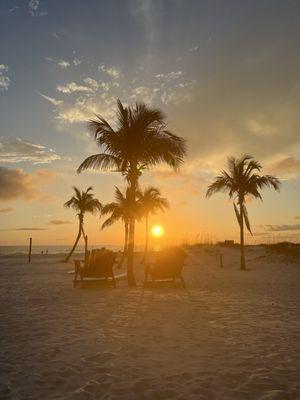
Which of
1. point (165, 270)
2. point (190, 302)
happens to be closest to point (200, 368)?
point (190, 302)

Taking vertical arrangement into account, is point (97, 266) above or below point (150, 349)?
above

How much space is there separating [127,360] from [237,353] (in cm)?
146

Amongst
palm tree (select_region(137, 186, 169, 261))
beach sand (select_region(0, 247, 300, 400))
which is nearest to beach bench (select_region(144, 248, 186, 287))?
beach sand (select_region(0, 247, 300, 400))

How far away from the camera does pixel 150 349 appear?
5371mm

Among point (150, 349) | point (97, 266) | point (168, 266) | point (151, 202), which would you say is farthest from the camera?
point (151, 202)

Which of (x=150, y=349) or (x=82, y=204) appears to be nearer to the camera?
(x=150, y=349)

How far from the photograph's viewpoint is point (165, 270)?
1341cm

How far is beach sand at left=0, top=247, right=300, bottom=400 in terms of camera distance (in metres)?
3.89

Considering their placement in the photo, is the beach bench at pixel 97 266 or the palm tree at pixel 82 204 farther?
the palm tree at pixel 82 204

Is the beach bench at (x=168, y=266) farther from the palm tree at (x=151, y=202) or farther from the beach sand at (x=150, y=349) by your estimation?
the palm tree at (x=151, y=202)

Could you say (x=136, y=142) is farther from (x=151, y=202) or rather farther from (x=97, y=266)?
(x=151, y=202)

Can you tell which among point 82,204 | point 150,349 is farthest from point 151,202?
point 150,349

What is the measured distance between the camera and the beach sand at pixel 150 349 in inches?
153

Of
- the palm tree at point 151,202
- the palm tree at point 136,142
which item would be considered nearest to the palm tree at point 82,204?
the palm tree at point 151,202
